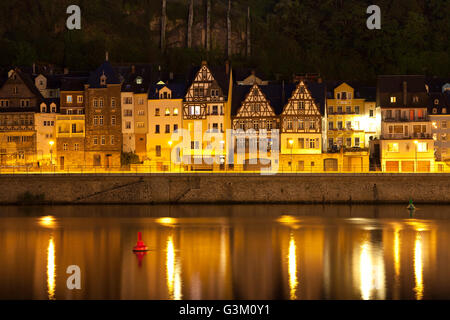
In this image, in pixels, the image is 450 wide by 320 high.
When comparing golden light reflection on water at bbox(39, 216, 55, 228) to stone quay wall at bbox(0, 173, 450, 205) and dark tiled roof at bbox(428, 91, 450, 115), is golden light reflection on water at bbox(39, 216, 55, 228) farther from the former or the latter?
dark tiled roof at bbox(428, 91, 450, 115)

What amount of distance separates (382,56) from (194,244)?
202ft

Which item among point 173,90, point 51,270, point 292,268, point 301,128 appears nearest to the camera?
point 51,270

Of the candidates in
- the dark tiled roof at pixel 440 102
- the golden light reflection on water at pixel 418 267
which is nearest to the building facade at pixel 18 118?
the dark tiled roof at pixel 440 102

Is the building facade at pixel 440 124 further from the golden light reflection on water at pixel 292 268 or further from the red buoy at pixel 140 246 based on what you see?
the red buoy at pixel 140 246

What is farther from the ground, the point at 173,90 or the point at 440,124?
the point at 173,90

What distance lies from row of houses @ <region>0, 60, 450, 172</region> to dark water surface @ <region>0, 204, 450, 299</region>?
1320 cm

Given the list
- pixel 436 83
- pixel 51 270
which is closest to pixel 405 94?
pixel 436 83

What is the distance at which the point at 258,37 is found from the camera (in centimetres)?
10338

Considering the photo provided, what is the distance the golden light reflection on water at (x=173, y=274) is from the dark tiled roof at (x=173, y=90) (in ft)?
112

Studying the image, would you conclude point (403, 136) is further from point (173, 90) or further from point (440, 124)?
point (173, 90)

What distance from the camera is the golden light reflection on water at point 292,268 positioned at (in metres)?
33.3

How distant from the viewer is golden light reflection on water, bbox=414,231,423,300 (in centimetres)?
3338

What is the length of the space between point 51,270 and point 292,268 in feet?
38.0
